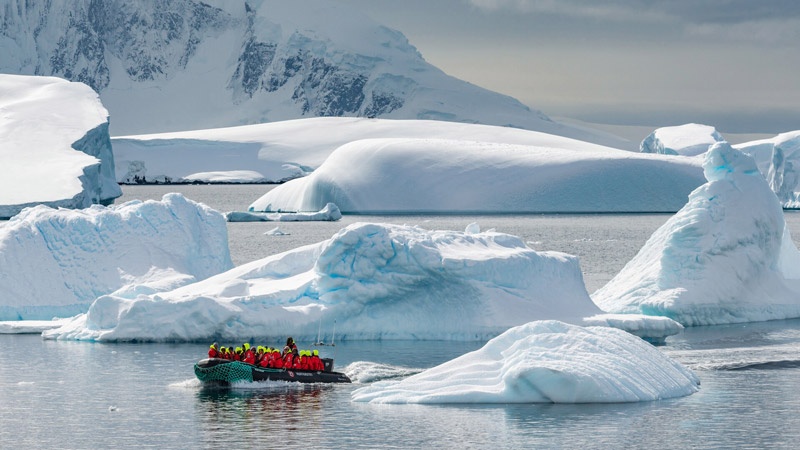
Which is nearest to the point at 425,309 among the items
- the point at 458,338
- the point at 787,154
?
the point at 458,338

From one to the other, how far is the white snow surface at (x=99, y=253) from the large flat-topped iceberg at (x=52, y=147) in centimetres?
2307

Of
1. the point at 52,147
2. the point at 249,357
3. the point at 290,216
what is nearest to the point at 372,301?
the point at 249,357

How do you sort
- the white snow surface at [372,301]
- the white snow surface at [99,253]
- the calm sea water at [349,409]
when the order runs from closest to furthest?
1. the calm sea water at [349,409]
2. the white snow surface at [372,301]
3. the white snow surface at [99,253]

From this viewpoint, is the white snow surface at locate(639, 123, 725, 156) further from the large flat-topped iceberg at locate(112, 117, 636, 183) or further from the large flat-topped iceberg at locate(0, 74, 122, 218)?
the large flat-topped iceberg at locate(0, 74, 122, 218)

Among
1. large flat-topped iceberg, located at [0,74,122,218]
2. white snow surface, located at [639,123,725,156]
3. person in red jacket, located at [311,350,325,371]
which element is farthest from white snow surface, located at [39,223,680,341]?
white snow surface, located at [639,123,725,156]

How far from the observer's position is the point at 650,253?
110ft

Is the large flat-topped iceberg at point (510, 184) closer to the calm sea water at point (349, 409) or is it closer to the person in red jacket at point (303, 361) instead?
the calm sea water at point (349, 409)

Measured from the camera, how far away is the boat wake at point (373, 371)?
23547mm

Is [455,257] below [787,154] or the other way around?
below

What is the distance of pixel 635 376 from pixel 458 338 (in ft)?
23.8

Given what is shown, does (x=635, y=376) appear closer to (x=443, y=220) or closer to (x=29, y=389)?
(x=29, y=389)

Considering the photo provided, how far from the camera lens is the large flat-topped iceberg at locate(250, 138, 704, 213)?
80250 millimetres

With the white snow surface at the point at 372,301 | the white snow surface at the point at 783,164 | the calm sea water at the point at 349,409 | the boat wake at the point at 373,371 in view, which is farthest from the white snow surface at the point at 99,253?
the white snow surface at the point at 783,164

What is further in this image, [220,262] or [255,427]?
[220,262]
